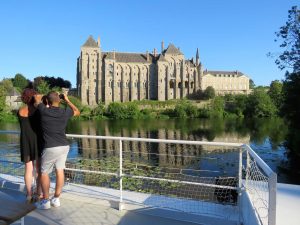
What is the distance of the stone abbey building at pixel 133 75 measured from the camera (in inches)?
4188

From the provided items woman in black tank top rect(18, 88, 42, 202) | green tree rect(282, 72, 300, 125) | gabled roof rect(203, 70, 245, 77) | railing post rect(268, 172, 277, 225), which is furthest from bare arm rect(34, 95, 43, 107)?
gabled roof rect(203, 70, 245, 77)

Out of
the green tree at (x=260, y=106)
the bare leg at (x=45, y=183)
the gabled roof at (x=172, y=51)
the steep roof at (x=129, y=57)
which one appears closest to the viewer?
the bare leg at (x=45, y=183)

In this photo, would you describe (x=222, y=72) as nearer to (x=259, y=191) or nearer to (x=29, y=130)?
(x=29, y=130)

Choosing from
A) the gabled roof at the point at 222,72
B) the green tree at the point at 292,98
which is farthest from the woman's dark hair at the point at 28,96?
the gabled roof at the point at 222,72

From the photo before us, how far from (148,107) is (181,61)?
26.1 meters

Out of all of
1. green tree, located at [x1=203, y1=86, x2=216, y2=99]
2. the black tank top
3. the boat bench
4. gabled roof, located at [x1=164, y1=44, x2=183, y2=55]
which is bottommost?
the boat bench

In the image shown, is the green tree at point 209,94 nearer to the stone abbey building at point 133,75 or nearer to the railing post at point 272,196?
the stone abbey building at point 133,75

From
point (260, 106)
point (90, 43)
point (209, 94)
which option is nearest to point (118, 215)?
point (260, 106)

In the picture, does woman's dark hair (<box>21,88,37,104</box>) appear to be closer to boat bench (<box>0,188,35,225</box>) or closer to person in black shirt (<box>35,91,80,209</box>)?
person in black shirt (<box>35,91,80,209</box>)

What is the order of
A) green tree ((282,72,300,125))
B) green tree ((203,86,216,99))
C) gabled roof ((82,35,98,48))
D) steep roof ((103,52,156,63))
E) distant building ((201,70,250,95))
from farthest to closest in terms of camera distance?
1. distant building ((201,70,250,95))
2. steep roof ((103,52,156,63))
3. green tree ((203,86,216,99))
4. gabled roof ((82,35,98,48))
5. green tree ((282,72,300,125))

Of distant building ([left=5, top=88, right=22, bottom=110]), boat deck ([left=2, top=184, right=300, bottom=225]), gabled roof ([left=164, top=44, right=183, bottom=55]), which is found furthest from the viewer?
gabled roof ([left=164, top=44, right=183, bottom=55])

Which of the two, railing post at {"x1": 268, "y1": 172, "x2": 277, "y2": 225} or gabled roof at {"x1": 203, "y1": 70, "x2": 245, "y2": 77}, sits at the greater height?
gabled roof at {"x1": 203, "y1": 70, "x2": 245, "y2": 77}

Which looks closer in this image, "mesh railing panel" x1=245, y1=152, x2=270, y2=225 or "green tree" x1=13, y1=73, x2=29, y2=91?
"mesh railing panel" x1=245, y1=152, x2=270, y2=225

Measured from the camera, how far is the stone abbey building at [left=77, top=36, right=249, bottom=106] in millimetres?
106375
